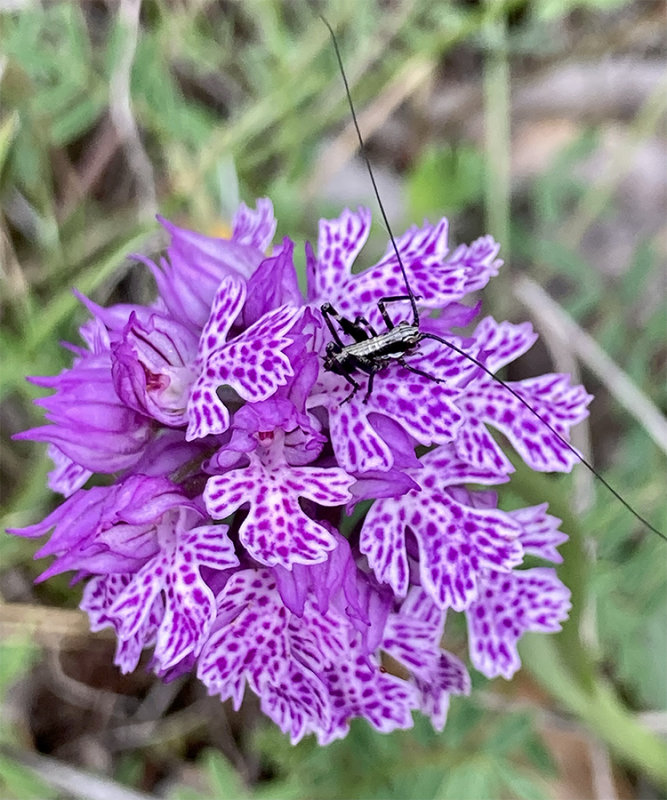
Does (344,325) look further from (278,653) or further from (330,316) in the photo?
(278,653)

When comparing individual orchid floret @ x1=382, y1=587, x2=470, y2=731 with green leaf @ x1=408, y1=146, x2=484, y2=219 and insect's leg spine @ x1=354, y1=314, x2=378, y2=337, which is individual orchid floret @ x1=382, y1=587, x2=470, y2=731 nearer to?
insect's leg spine @ x1=354, y1=314, x2=378, y2=337

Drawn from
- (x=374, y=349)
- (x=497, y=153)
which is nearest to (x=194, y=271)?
(x=374, y=349)

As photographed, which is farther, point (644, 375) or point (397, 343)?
point (644, 375)

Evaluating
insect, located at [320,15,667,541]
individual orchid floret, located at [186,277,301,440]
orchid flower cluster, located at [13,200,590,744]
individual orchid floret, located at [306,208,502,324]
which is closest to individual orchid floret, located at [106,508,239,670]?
orchid flower cluster, located at [13,200,590,744]

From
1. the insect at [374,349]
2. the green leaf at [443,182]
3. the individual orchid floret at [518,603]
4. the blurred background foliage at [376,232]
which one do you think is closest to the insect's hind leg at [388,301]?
the insect at [374,349]

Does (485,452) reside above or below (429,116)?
below

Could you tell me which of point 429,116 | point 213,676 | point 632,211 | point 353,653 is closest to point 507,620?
point 353,653

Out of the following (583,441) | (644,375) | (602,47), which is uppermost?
(602,47)

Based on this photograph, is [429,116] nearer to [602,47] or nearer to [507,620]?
[602,47]
